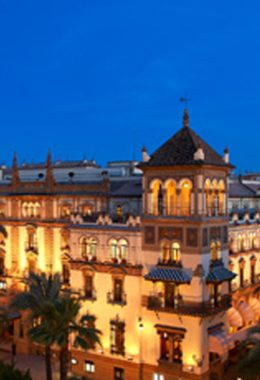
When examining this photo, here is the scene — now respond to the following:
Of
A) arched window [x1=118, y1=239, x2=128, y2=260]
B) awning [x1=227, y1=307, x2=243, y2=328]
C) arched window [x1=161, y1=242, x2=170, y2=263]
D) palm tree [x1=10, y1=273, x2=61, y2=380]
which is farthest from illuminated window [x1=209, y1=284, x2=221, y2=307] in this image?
palm tree [x1=10, y1=273, x2=61, y2=380]

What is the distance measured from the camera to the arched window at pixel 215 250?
41.2 meters

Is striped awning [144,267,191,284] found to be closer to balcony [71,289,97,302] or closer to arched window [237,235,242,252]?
balcony [71,289,97,302]

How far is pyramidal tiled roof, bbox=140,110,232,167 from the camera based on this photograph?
40156mm

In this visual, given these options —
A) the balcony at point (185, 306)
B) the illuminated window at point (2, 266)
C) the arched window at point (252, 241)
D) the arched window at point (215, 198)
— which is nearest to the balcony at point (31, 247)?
the illuminated window at point (2, 266)

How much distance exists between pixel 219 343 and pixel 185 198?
1135 cm

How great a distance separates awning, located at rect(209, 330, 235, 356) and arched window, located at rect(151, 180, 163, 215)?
10567 mm

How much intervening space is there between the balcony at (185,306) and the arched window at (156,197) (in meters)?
6.76

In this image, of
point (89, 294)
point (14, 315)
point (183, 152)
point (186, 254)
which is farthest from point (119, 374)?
point (183, 152)

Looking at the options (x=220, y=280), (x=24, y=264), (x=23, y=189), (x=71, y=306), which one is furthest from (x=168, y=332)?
(x=23, y=189)

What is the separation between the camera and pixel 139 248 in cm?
4272

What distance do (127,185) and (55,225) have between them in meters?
8.21

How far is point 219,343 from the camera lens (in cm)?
3916

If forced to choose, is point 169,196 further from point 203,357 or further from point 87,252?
point 203,357

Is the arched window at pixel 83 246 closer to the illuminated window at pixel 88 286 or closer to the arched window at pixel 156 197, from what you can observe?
the illuminated window at pixel 88 286
